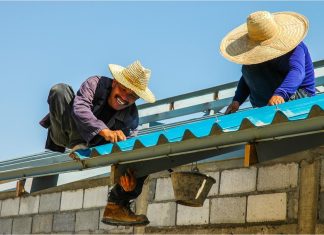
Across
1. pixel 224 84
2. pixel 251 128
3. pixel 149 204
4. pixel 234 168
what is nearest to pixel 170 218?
pixel 149 204

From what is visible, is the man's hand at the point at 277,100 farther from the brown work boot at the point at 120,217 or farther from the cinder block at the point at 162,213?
the cinder block at the point at 162,213

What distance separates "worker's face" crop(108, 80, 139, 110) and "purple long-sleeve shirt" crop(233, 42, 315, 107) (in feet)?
2.55

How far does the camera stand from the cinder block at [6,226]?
27.3 feet

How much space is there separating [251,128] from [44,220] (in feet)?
13.9

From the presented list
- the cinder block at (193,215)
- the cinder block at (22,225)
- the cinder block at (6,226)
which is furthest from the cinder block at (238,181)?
the cinder block at (6,226)

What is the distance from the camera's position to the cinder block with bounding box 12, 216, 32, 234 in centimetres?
802

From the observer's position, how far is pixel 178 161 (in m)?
4.80

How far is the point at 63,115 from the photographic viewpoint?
18.0ft

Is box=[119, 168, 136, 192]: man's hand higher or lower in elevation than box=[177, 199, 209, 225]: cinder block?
higher

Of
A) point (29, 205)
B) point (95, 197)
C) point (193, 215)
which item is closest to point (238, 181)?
point (193, 215)

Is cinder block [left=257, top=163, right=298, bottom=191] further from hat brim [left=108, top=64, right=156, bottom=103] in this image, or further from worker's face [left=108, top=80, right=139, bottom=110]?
worker's face [left=108, top=80, right=139, bottom=110]

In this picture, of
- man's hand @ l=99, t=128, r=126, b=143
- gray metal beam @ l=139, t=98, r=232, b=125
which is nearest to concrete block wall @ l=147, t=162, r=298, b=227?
gray metal beam @ l=139, t=98, r=232, b=125

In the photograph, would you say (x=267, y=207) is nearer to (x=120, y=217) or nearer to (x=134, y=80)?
(x=120, y=217)

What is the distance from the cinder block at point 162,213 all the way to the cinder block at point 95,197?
2.02 ft
